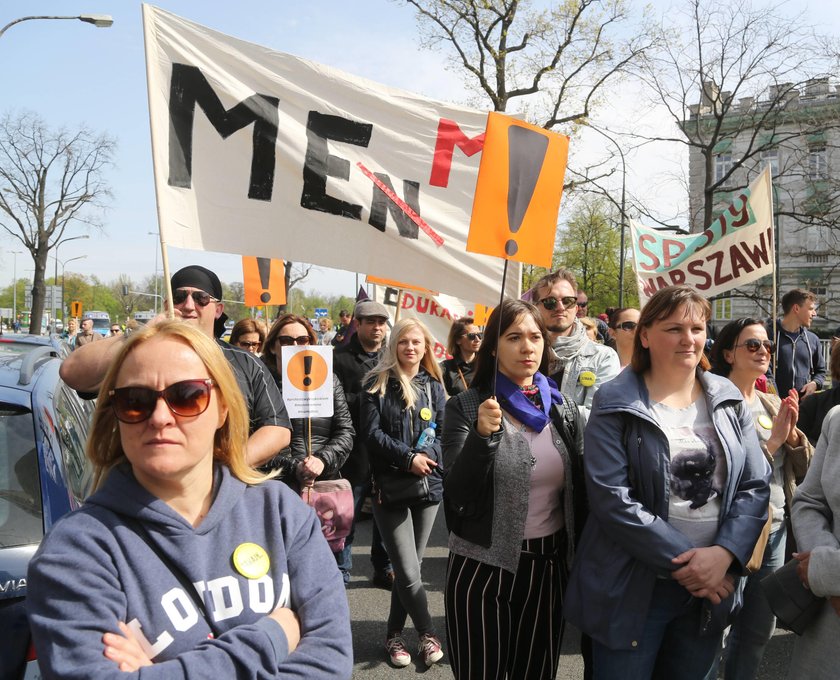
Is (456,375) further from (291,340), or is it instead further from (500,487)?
(500,487)

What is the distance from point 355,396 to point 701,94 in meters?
16.3

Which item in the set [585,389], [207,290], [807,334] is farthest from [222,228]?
[807,334]

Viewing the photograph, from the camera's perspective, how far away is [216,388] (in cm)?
188

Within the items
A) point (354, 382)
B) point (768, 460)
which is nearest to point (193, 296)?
point (768, 460)

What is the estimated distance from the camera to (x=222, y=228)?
3660 millimetres

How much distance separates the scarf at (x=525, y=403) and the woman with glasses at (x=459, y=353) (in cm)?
342

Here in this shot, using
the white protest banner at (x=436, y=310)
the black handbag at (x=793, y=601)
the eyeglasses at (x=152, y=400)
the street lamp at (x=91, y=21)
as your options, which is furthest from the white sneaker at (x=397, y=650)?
the street lamp at (x=91, y=21)

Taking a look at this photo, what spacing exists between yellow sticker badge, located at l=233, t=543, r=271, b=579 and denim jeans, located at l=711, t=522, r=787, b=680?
2.76m

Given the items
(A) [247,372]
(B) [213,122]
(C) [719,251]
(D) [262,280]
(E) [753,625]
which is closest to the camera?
(A) [247,372]

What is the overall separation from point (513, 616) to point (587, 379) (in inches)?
75.9

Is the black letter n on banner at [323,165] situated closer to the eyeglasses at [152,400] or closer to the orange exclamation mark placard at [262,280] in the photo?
the eyeglasses at [152,400]

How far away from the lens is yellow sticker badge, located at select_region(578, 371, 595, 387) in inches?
178

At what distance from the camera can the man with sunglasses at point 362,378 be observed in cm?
560

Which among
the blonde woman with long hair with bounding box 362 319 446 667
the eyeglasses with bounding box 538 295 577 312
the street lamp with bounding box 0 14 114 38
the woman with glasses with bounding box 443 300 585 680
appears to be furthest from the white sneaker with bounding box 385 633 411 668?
the street lamp with bounding box 0 14 114 38
